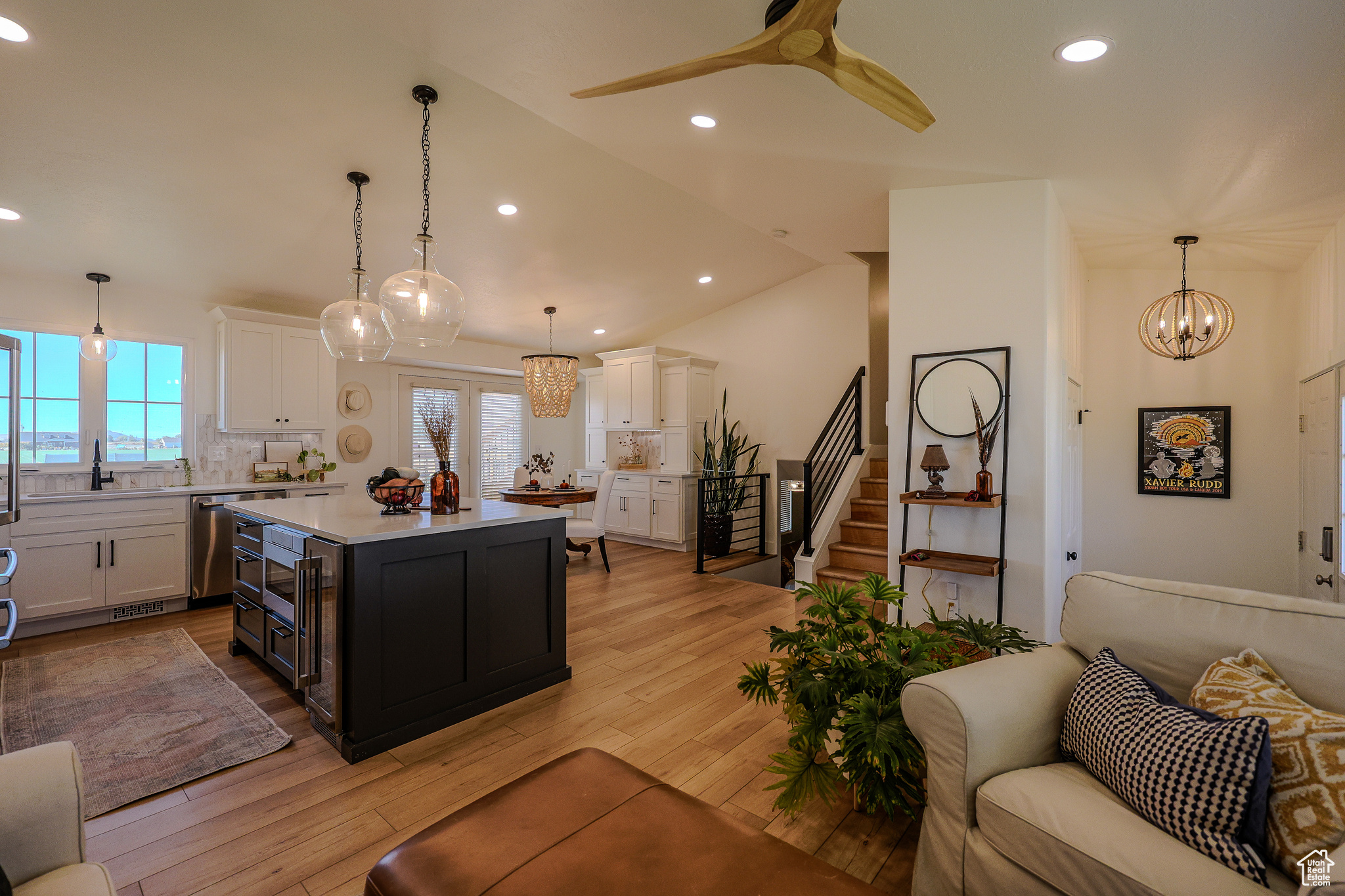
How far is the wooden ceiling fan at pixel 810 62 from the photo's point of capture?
4.91ft

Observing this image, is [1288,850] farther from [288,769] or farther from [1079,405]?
[1079,405]

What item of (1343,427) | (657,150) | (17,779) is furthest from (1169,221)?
(17,779)

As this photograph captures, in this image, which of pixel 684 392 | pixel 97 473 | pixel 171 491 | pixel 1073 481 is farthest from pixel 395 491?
pixel 684 392

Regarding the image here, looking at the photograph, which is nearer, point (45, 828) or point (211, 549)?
point (45, 828)

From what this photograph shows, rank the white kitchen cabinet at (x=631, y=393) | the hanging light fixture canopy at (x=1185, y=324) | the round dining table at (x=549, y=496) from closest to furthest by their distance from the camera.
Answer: the hanging light fixture canopy at (x=1185, y=324) → the round dining table at (x=549, y=496) → the white kitchen cabinet at (x=631, y=393)

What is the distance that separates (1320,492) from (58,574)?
8057 mm

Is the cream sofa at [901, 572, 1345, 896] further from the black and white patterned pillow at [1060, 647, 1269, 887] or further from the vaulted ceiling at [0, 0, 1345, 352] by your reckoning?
the vaulted ceiling at [0, 0, 1345, 352]

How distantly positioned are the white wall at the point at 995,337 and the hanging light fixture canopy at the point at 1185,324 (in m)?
0.94

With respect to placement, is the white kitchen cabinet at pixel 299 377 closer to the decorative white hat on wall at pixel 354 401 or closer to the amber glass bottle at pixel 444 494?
the decorative white hat on wall at pixel 354 401

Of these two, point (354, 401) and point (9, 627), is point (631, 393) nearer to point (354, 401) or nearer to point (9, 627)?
point (354, 401)

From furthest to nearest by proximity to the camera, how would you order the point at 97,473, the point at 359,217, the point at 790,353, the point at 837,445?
the point at 790,353 → the point at 837,445 → the point at 97,473 → the point at 359,217

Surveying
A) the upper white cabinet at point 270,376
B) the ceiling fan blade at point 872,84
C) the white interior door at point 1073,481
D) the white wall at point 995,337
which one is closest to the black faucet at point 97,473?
the upper white cabinet at point 270,376

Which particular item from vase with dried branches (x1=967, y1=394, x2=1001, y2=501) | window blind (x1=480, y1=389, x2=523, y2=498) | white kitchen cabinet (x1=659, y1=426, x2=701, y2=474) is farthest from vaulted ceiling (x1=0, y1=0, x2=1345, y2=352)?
window blind (x1=480, y1=389, x2=523, y2=498)

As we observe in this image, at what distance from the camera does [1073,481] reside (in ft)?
12.8
